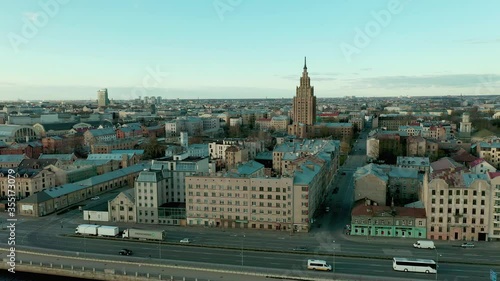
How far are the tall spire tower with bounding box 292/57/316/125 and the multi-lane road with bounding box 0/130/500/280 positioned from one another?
9577 cm

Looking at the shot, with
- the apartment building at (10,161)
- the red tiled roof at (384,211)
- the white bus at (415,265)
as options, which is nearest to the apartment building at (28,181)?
the apartment building at (10,161)

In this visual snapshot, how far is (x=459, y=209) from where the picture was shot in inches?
1719

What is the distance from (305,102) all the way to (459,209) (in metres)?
103

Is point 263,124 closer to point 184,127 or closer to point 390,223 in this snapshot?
point 184,127

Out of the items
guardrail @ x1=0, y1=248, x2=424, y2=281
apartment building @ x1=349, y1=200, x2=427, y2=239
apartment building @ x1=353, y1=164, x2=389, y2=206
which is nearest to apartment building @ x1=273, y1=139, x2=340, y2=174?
apartment building @ x1=353, y1=164, x2=389, y2=206

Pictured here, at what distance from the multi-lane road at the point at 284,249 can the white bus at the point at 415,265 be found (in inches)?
23.7

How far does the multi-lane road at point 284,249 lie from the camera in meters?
36.5

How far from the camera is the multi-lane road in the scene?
120 feet

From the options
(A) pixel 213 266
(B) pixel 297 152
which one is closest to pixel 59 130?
(B) pixel 297 152

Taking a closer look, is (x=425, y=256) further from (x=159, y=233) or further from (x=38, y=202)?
(x=38, y=202)

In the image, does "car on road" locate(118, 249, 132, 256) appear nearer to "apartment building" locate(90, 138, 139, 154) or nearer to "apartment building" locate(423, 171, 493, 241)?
"apartment building" locate(423, 171, 493, 241)

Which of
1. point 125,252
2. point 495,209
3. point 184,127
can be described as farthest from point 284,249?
point 184,127

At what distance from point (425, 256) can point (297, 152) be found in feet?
140

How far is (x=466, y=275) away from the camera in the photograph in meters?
34.7
